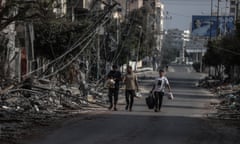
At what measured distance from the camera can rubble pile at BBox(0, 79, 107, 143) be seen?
18.3 meters

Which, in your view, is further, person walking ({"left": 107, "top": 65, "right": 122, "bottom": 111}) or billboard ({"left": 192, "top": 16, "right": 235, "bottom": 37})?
billboard ({"left": 192, "top": 16, "right": 235, "bottom": 37})

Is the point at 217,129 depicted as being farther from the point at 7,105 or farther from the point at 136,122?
the point at 7,105

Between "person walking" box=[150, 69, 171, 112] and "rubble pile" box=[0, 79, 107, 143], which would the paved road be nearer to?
"rubble pile" box=[0, 79, 107, 143]

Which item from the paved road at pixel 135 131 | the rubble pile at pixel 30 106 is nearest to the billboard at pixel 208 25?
the rubble pile at pixel 30 106

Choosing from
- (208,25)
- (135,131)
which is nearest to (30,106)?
(135,131)

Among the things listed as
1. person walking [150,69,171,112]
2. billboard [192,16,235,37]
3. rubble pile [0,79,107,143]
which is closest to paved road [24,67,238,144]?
rubble pile [0,79,107,143]

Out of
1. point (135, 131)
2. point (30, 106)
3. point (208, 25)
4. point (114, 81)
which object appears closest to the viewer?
point (135, 131)

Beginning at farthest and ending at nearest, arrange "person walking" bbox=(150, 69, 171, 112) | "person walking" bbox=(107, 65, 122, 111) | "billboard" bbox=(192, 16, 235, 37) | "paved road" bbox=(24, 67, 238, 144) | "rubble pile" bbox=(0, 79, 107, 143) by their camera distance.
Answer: "billboard" bbox=(192, 16, 235, 37), "person walking" bbox=(150, 69, 171, 112), "person walking" bbox=(107, 65, 122, 111), "rubble pile" bbox=(0, 79, 107, 143), "paved road" bbox=(24, 67, 238, 144)

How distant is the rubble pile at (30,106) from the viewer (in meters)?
18.3

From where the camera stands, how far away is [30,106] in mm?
24266

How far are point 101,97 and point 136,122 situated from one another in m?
13.5

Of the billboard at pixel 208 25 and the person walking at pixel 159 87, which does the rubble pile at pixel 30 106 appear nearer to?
the person walking at pixel 159 87

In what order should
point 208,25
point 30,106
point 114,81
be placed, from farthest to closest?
point 208,25 → point 114,81 → point 30,106

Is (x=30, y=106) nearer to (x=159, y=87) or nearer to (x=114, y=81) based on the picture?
(x=114, y=81)
